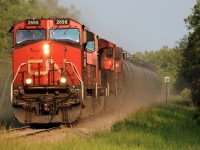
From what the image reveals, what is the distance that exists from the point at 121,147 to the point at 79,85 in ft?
19.6

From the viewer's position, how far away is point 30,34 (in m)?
16.1

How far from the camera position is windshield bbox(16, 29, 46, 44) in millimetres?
16031

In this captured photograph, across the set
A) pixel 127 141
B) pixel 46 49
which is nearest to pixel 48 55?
pixel 46 49

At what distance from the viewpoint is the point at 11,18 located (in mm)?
38875

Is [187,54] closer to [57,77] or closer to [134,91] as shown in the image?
[134,91]

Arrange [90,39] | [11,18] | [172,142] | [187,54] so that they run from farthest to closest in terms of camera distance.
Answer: [187,54] → [11,18] → [90,39] → [172,142]

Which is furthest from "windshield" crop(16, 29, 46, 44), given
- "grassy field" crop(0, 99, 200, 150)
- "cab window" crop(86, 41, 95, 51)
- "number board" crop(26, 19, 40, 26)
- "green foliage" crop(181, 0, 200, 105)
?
"green foliage" crop(181, 0, 200, 105)

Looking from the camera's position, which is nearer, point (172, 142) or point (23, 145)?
point (23, 145)

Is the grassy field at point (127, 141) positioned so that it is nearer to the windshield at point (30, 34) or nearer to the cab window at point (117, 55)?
the windshield at point (30, 34)

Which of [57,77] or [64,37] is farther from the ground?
[64,37]

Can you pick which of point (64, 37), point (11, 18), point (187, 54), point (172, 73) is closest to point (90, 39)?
point (64, 37)

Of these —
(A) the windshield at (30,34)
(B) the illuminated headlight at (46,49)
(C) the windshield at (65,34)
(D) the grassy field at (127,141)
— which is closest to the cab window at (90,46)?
(C) the windshield at (65,34)

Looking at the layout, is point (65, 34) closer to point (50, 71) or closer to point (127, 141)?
point (50, 71)

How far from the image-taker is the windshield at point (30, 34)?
16.0 m
